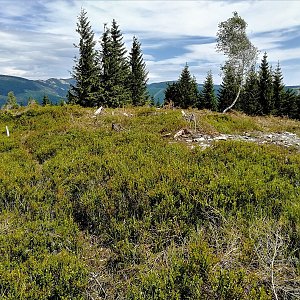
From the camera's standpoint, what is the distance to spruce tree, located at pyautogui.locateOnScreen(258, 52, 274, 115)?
42.1 metres

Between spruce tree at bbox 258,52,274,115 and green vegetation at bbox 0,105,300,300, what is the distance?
1476 inches

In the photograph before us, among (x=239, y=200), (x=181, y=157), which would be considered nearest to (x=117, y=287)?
(x=239, y=200)

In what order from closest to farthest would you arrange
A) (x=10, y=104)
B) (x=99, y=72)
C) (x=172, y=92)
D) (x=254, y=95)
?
(x=10, y=104), (x=99, y=72), (x=254, y=95), (x=172, y=92)

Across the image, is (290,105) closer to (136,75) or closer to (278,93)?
(278,93)

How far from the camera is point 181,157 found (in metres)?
7.38

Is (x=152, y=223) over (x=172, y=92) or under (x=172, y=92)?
under

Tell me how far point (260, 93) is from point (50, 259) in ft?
143

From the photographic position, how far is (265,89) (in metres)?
42.4

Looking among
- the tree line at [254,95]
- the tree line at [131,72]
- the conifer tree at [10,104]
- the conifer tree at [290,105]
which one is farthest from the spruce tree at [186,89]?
the conifer tree at [10,104]

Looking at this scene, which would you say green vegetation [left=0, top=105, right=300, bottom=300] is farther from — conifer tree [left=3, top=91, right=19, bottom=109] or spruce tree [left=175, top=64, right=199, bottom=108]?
spruce tree [left=175, top=64, right=199, bottom=108]

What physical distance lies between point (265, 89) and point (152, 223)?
42.3 m

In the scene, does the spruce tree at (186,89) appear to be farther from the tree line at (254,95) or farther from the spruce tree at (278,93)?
the spruce tree at (278,93)

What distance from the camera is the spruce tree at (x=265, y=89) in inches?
1657

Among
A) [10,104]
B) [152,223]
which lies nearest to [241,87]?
[10,104]
